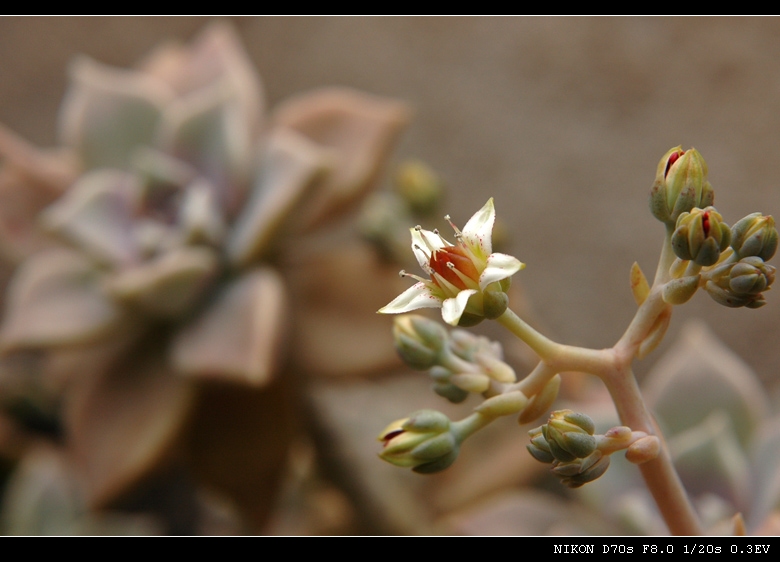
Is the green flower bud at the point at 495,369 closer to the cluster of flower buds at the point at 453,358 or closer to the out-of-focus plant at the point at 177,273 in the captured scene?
the cluster of flower buds at the point at 453,358

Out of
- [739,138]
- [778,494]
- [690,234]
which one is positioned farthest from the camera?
[739,138]

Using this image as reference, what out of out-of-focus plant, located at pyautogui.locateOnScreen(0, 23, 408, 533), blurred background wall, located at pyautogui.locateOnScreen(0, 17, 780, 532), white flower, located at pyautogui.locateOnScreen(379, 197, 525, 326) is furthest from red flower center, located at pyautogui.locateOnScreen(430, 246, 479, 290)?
blurred background wall, located at pyautogui.locateOnScreen(0, 17, 780, 532)

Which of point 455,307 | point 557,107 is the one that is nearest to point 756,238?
point 455,307

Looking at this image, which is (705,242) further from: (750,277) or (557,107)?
(557,107)

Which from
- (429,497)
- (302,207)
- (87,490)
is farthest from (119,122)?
(429,497)

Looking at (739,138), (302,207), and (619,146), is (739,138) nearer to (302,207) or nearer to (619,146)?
(619,146)
